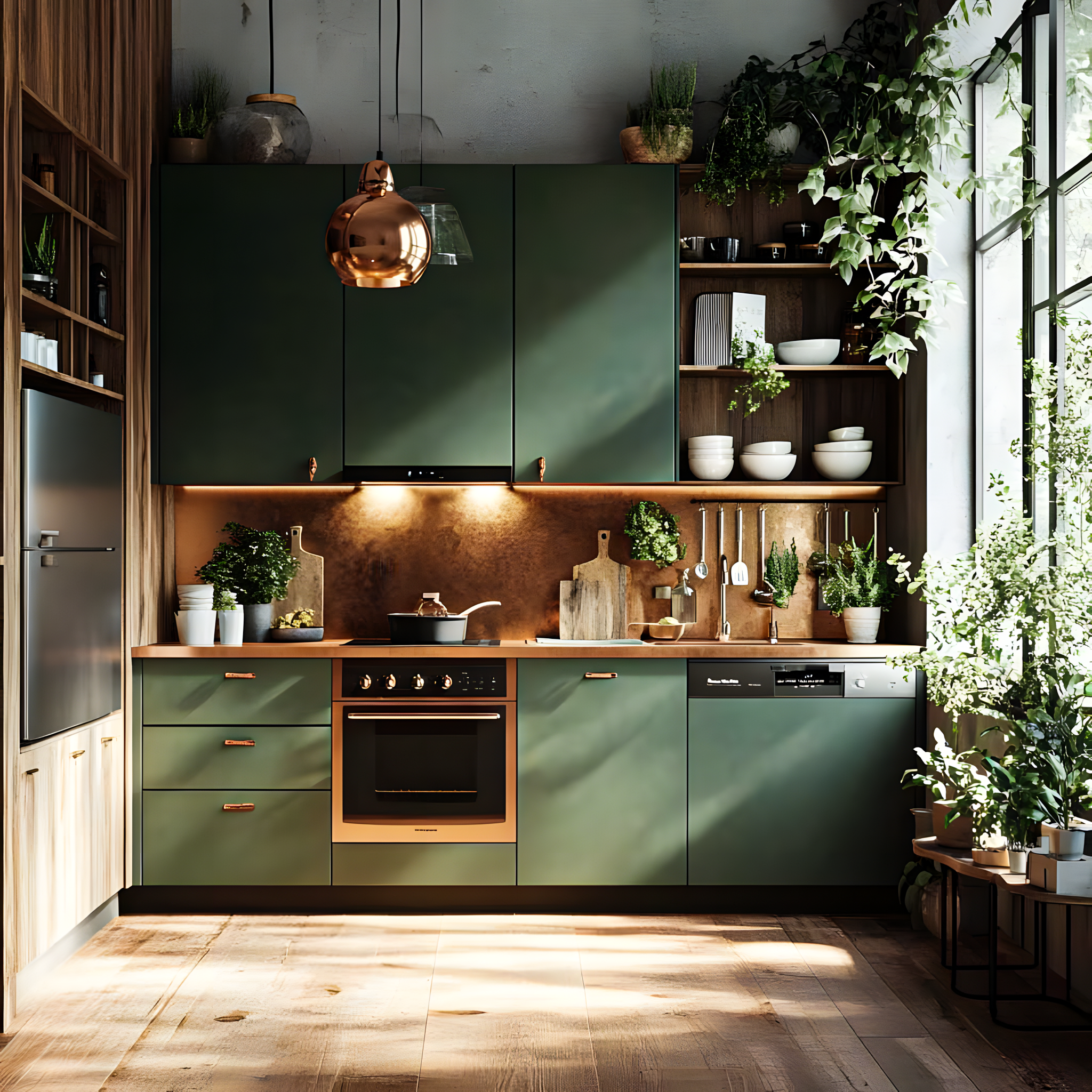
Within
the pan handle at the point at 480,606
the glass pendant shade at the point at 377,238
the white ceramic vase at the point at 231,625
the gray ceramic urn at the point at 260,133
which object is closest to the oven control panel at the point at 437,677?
the pan handle at the point at 480,606

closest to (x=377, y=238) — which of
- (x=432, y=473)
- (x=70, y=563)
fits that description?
(x=70, y=563)

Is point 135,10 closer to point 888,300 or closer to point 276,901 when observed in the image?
point 888,300

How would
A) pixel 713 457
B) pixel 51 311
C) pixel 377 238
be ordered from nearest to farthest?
pixel 377 238 → pixel 51 311 → pixel 713 457

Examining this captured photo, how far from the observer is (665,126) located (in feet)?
13.2

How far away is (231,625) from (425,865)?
3.60 feet

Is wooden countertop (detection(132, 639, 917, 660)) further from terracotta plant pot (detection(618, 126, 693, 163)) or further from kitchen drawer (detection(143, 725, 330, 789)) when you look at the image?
terracotta plant pot (detection(618, 126, 693, 163))

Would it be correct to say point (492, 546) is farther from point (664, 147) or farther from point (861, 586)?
point (664, 147)

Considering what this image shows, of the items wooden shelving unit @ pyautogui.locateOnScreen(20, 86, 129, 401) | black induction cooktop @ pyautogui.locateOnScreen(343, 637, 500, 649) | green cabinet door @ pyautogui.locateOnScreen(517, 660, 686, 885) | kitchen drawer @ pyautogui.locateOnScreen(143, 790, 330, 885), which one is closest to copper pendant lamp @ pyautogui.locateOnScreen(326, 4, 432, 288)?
wooden shelving unit @ pyautogui.locateOnScreen(20, 86, 129, 401)

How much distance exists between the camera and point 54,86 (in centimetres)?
316

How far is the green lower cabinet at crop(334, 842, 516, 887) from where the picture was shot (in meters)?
3.80

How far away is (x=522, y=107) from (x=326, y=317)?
3.96ft

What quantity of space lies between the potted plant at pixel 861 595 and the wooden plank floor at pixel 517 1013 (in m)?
1.04

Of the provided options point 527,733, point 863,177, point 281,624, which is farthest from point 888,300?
point 281,624

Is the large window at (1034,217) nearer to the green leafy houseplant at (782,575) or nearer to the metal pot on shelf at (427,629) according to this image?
the green leafy houseplant at (782,575)
